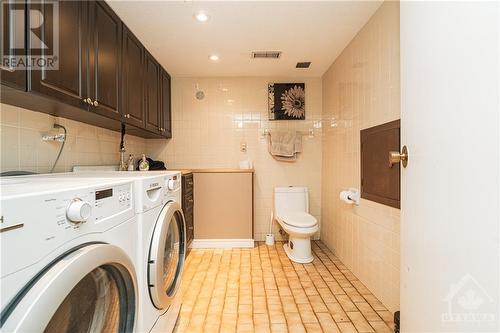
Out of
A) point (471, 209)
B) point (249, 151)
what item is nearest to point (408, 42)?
point (471, 209)

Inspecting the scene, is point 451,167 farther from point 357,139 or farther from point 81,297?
point 357,139

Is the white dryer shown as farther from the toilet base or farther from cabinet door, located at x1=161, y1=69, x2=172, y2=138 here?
cabinet door, located at x1=161, y1=69, x2=172, y2=138

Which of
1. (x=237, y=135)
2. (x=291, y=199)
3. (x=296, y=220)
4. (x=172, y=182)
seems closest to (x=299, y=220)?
(x=296, y=220)

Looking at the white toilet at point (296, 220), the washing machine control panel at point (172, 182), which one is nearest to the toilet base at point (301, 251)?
→ the white toilet at point (296, 220)

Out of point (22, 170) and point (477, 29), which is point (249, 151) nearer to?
point (22, 170)

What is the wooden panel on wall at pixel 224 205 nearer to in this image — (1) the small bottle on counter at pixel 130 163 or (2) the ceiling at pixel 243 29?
(1) the small bottle on counter at pixel 130 163

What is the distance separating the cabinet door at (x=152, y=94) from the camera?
225 centimetres

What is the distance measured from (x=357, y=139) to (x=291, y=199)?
3.78 feet

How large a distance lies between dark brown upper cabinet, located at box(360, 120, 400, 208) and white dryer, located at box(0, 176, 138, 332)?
1.37m

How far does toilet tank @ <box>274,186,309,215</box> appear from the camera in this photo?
286 centimetres

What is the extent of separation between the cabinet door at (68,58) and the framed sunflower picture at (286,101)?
2.06 metres

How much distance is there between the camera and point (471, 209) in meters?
0.50

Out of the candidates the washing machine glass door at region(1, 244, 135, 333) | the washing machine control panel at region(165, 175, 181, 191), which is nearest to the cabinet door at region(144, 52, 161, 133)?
the washing machine control panel at region(165, 175, 181, 191)

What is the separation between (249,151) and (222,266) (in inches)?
55.6
